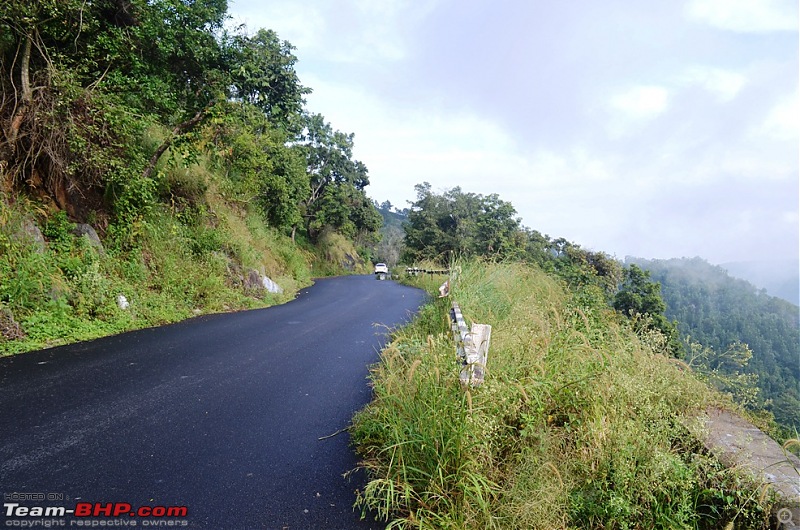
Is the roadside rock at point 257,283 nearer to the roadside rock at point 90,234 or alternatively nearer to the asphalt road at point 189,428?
the roadside rock at point 90,234

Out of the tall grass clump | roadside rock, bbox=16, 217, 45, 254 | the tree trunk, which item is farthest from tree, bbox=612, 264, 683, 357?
→ the tree trunk

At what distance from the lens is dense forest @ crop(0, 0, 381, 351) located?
21.4ft

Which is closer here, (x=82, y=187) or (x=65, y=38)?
(x=65, y=38)

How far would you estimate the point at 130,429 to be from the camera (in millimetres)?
3398

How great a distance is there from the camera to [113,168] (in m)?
8.04

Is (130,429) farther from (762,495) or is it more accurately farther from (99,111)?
(99,111)

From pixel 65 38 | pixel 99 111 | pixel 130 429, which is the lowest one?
pixel 130 429

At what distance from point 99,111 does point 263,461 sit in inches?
312

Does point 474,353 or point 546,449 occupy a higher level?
point 474,353

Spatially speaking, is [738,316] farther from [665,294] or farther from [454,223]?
[454,223]

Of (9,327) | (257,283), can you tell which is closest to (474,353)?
(9,327)

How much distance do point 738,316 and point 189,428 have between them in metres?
42.4

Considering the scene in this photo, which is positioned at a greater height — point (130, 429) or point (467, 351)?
point (467, 351)

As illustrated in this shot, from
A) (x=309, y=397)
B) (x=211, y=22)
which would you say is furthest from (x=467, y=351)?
(x=211, y=22)
